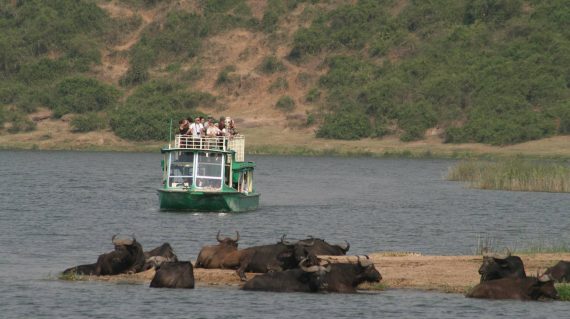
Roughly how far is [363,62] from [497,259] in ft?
287

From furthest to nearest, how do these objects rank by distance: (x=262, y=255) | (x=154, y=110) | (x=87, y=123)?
(x=154, y=110)
(x=87, y=123)
(x=262, y=255)

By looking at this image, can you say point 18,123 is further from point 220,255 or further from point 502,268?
point 502,268

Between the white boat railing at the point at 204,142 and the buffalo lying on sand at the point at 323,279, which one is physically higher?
the white boat railing at the point at 204,142

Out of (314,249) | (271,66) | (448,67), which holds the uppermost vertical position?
(448,67)

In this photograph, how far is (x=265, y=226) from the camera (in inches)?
1671

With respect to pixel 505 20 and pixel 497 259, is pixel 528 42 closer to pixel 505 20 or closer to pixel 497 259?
pixel 505 20

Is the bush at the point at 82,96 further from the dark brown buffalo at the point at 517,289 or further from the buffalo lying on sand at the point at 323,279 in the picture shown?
the dark brown buffalo at the point at 517,289

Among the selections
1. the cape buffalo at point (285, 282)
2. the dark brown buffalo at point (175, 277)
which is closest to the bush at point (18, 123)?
the dark brown buffalo at point (175, 277)

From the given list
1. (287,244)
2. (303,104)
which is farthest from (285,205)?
(303,104)

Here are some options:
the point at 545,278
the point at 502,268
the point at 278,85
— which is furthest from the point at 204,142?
the point at 278,85

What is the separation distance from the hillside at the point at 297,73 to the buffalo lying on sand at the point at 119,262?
63613 mm

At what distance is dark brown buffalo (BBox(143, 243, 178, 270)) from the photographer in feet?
88.1

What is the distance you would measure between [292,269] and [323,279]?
34.1 inches

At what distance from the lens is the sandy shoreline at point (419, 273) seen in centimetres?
2660
